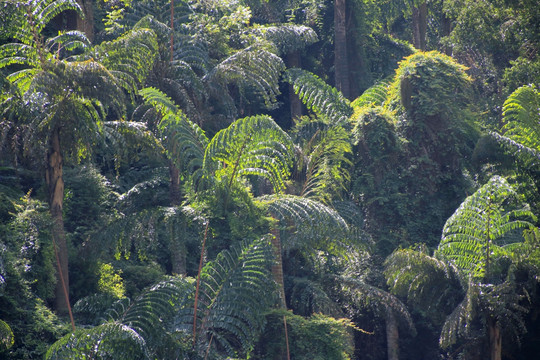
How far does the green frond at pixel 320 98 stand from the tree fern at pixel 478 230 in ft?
15.6

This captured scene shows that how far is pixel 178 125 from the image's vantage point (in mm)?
10875

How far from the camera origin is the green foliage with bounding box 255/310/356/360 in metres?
10.9

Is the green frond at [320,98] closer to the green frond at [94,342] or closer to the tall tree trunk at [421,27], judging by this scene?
the tall tree trunk at [421,27]

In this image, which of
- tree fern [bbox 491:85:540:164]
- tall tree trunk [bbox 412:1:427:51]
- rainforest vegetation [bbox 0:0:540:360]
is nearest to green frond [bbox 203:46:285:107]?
rainforest vegetation [bbox 0:0:540:360]

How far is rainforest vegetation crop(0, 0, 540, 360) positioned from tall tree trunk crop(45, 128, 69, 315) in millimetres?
31

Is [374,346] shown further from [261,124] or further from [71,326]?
[71,326]

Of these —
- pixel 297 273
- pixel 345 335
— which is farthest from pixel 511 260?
pixel 297 273

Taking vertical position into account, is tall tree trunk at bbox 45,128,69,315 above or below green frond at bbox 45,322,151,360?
above

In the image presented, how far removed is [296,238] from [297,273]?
1648 mm

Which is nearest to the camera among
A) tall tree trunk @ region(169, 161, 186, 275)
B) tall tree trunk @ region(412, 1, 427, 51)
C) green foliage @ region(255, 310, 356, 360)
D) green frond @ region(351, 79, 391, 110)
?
tall tree trunk @ region(169, 161, 186, 275)

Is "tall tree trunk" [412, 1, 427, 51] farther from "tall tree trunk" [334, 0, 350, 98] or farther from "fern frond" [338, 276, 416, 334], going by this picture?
"fern frond" [338, 276, 416, 334]

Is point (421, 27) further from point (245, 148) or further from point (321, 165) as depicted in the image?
point (245, 148)

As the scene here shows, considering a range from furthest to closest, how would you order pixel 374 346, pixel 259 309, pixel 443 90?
pixel 443 90 → pixel 374 346 → pixel 259 309

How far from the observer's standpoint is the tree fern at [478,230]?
38.0 ft
